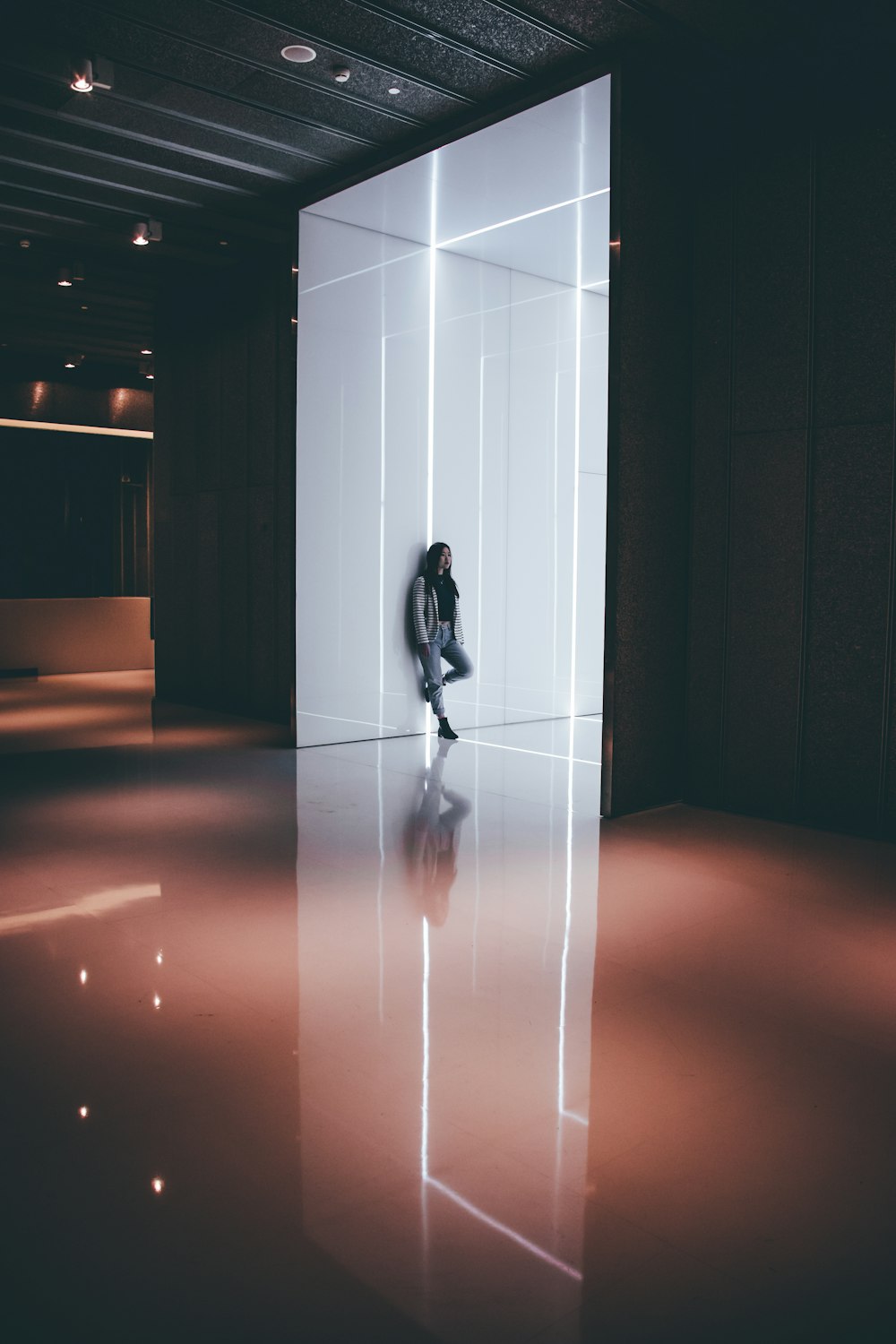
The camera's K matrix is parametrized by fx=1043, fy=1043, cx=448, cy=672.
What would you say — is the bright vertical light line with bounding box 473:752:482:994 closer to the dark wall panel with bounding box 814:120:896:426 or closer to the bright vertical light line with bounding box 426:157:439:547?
the bright vertical light line with bounding box 426:157:439:547

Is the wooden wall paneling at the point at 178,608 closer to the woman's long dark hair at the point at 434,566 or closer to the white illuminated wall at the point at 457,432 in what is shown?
the white illuminated wall at the point at 457,432

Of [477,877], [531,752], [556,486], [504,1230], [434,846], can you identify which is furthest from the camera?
[556,486]

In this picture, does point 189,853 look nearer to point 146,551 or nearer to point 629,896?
point 629,896

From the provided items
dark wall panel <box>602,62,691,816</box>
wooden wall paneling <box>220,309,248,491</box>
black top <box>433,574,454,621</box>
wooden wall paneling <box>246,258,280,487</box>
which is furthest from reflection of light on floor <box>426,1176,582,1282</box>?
wooden wall paneling <box>220,309,248,491</box>

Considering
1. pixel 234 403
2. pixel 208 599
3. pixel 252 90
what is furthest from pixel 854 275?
pixel 208 599

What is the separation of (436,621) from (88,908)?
16.3 feet

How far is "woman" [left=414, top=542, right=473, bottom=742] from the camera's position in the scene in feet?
29.1

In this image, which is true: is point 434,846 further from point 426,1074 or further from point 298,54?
point 298,54

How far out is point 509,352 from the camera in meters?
9.45

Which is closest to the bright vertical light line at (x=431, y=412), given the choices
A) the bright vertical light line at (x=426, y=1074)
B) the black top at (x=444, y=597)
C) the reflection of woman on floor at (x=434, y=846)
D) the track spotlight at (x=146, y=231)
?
the black top at (x=444, y=597)

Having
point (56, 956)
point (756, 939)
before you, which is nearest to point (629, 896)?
point (756, 939)

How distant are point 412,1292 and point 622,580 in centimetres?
445

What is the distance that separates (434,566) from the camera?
29.2 ft

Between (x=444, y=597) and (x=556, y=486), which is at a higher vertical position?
(x=556, y=486)
